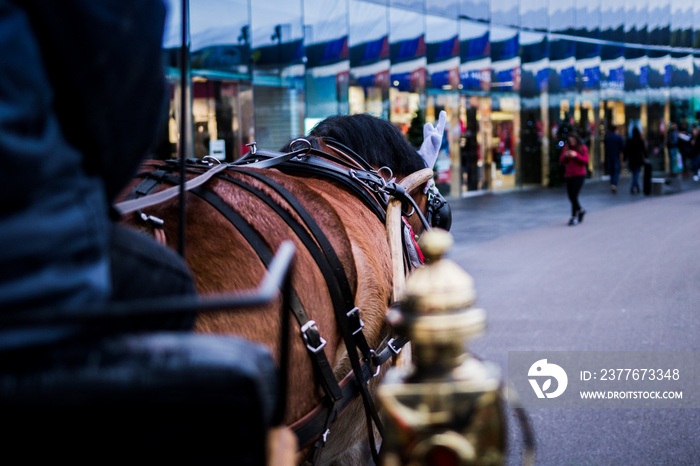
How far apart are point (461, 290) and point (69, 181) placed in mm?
570

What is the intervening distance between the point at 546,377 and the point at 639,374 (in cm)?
65

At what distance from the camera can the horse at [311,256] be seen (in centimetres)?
211

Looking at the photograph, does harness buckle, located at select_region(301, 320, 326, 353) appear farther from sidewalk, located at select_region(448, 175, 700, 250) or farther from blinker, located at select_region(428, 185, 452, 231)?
sidewalk, located at select_region(448, 175, 700, 250)

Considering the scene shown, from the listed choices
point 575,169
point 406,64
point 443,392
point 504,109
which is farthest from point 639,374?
point 504,109

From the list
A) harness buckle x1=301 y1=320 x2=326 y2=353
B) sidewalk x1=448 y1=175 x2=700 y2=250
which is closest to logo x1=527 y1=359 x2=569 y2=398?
harness buckle x1=301 y1=320 x2=326 y2=353

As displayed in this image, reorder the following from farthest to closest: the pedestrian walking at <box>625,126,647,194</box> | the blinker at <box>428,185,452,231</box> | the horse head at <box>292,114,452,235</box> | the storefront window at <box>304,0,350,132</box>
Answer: the pedestrian walking at <box>625,126,647,194</box> < the storefront window at <box>304,0,350,132</box> < the blinker at <box>428,185,452,231</box> < the horse head at <box>292,114,452,235</box>

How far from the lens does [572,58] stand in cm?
2634

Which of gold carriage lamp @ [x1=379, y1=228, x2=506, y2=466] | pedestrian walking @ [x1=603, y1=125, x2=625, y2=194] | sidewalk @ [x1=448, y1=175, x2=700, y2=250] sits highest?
pedestrian walking @ [x1=603, y1=125, x2=625, y2=194]

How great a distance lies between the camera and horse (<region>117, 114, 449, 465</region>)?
6.92 feet

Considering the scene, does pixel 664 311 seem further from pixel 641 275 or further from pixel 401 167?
pixel 401 167

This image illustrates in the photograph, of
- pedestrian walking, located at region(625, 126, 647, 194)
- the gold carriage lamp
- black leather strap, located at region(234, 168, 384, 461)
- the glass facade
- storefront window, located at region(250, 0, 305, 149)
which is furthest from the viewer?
pedestrian walking, located at region(625, 126, 647, 194)

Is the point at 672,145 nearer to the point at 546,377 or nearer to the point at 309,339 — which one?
the point at 546,377

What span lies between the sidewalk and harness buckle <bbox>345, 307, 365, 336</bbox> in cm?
879

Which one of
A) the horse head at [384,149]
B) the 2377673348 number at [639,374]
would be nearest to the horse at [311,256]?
the horse head at [384,149]
